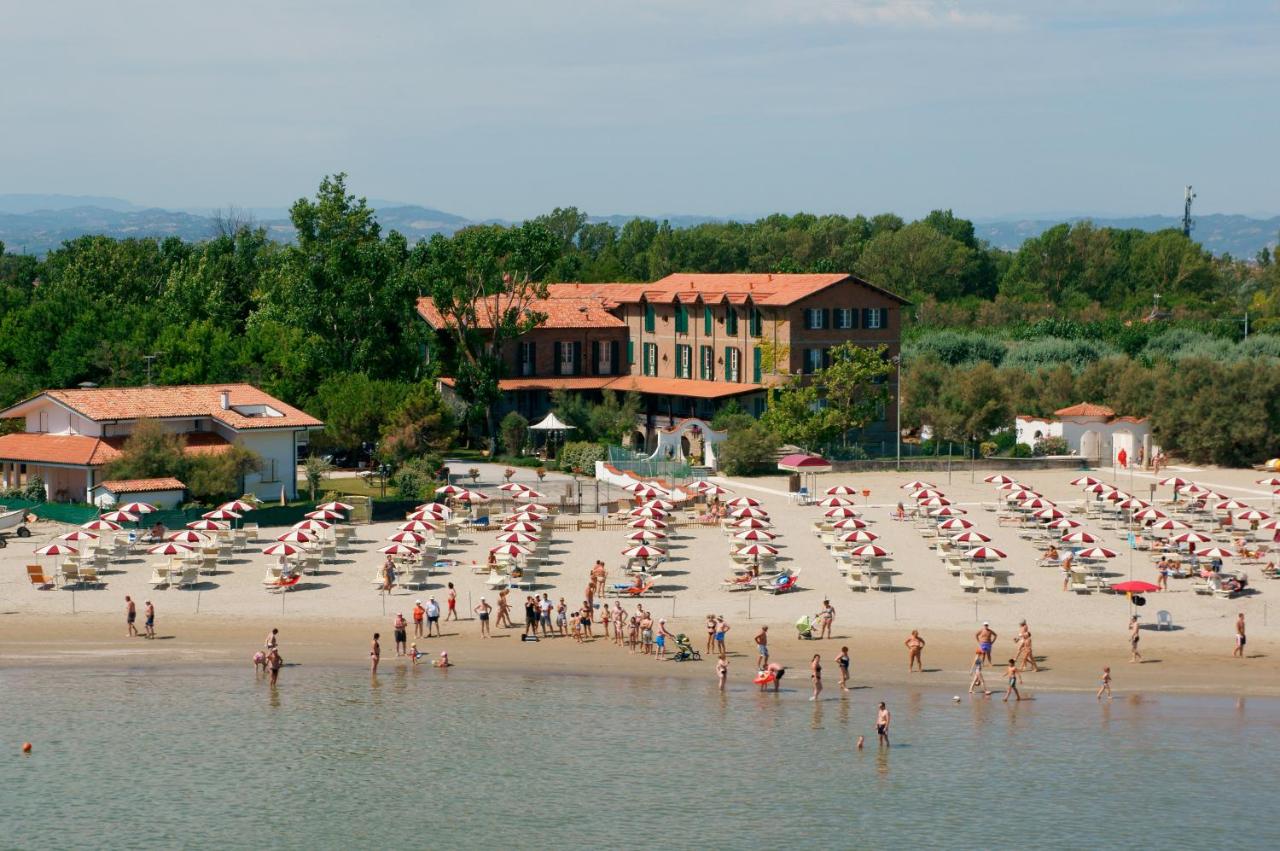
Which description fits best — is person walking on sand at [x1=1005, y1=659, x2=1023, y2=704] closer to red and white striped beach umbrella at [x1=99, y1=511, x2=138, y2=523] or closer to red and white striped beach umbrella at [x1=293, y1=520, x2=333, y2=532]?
red and white striped beach umbrella at [x1=293, y1=520, x2=333, y2=532]

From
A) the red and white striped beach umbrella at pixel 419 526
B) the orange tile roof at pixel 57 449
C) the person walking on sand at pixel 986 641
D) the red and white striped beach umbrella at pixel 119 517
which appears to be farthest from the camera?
the orange tile roof at pixel 57 449

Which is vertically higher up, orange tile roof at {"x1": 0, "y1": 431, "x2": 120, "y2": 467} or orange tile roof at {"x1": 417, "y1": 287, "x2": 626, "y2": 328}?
orange tile roof at {"x1": 417, "y1": 287, "x2": 626, "y2": 328}

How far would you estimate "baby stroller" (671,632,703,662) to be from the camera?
41375 millimetres

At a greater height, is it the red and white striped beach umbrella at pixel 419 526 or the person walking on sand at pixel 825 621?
the red and white striped beach umbrella at pixel 419 526

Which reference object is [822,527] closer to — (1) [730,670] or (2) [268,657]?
(1) [730,670]

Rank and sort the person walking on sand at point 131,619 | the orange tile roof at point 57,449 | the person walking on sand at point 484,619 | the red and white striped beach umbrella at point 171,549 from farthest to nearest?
the orange tile roof at point 57,449 → the red and white striped beach umbrella at point 171,549 → the person walking on sand at point 484,619 → the person walking on sand at point 131,619

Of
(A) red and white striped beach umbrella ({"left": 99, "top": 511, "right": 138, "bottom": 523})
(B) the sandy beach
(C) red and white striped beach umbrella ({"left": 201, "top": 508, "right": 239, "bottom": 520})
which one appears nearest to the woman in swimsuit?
(B) the sandy beach

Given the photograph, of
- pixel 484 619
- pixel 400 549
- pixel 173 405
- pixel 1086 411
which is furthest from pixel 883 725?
pixel 1086 411

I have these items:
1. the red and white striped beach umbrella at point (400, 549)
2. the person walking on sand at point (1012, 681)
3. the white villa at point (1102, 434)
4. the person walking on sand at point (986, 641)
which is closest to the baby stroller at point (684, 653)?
the person walking on sand at point (986, 641)

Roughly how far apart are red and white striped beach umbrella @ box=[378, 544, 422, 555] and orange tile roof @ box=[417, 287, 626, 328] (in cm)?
3255

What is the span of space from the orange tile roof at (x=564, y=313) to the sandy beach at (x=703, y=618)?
28.4 meters

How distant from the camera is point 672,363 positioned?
278 ft

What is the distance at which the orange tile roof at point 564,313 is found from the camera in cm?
8100

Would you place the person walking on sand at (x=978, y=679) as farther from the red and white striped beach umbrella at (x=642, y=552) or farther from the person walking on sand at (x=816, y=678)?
the red and white striped beach umbrella at (x=642, y=552)
